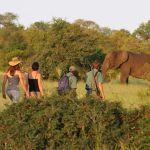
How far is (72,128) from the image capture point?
820 cm

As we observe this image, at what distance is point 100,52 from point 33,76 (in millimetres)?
17977

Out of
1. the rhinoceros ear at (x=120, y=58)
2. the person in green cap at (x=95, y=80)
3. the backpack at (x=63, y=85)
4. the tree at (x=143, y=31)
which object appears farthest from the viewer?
the tree at (x=143, y=31)

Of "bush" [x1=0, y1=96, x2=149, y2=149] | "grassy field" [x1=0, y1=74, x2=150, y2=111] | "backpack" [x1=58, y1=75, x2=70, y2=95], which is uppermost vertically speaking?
"backpack" [x1=58, y1=75, x2=70, y2=95]

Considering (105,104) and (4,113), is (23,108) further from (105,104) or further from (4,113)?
(105,104)

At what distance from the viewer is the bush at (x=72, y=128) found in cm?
815

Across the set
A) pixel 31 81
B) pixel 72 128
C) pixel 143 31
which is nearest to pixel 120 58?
pixel 31 81

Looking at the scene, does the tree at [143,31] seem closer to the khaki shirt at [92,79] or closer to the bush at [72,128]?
the khaki shirt at [92,79]

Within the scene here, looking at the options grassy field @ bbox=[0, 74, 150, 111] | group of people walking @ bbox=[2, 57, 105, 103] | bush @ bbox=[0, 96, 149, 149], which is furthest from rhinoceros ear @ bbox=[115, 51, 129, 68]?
bush @ bbox=[0, 96, 149, 149]

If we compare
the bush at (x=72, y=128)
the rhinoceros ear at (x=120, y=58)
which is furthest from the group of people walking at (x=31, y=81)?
the rhinoceros ear at (x=120, y=58)

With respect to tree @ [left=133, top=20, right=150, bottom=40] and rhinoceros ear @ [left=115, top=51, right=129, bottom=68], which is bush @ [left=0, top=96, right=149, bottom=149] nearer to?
rhinoceros ear @ [left=115, top=51, right=129, bottom=68]

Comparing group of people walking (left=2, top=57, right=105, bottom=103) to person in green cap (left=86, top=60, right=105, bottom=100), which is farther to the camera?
person in green cap (left=86, top=60, right=105, bottom=100)

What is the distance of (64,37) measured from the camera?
2878cm

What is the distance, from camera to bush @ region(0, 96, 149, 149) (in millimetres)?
8148

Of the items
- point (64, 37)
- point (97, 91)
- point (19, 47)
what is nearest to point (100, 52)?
point (64, 37)
